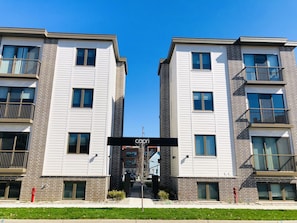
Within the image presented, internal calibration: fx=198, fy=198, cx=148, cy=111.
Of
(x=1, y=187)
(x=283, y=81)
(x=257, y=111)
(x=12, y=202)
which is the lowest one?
(x=12, y=202)

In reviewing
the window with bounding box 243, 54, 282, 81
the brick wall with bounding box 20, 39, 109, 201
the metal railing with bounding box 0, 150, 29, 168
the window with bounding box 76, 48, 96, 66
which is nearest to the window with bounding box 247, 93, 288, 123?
the window with bounding box 243, 54, 282, 81

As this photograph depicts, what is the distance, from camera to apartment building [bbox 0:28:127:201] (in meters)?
13.1

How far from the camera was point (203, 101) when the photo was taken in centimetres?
1532

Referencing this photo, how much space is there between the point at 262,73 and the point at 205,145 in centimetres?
745

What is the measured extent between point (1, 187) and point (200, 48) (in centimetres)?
1763

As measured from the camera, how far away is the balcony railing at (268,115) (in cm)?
1467

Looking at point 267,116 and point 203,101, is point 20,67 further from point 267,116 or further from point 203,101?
point 267,116

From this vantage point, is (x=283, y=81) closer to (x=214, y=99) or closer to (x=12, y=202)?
(x=214, y=99)

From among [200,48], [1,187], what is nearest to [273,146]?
[200,48]

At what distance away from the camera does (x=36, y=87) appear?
48.0 feet

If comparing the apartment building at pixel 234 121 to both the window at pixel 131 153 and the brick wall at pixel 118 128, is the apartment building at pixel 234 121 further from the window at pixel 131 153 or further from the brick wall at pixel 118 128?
the window at pixel 131 153

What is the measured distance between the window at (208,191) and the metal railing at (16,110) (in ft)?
42.2

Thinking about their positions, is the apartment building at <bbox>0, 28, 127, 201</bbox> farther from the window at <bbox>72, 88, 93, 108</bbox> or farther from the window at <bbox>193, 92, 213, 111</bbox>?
the window at <bbox>193, 92, 213, 111</bbox>

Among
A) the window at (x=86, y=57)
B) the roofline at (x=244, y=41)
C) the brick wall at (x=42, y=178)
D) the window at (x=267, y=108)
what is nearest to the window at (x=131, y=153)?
the brick wall at (x=42, y=178)
